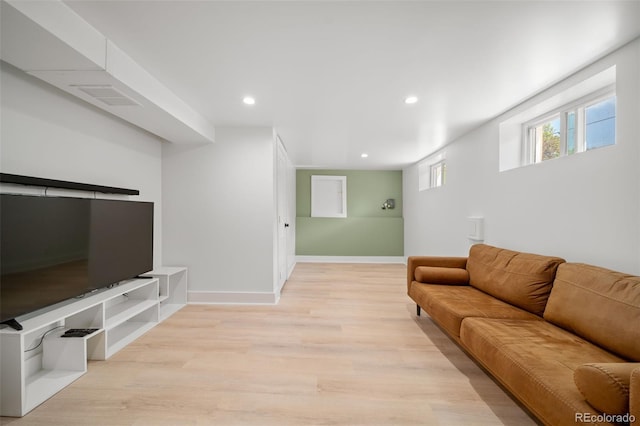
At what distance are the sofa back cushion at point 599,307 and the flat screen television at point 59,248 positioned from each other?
3.46 m

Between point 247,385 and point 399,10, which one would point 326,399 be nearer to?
point 247,385

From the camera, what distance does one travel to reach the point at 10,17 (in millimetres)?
1358

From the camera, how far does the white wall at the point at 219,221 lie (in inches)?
147

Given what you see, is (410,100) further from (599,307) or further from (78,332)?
(78,332)

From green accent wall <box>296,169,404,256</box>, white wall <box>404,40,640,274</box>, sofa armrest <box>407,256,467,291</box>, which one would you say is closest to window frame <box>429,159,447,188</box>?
white wall <box>404,40,640,274</box>

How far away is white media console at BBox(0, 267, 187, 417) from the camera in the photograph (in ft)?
5.37

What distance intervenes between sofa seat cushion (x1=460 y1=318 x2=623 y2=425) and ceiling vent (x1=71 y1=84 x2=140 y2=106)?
3.20 m

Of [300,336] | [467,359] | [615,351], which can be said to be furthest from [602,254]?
[300,336]

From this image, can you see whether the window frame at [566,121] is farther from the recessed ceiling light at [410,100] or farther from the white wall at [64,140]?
the white wall at [64,140]

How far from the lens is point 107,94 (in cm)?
222

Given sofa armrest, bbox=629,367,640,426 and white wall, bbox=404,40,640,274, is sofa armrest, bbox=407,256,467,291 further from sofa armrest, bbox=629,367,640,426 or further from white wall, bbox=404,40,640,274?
sofa armrest, bbox=629,367,640,426

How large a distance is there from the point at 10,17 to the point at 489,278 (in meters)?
3.76

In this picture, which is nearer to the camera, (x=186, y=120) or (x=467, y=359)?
(x=467, y=359)

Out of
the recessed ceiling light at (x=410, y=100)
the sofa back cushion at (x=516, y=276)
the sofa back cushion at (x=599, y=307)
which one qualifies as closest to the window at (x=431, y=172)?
the recessed ceiling light at (x=410, y=100)
